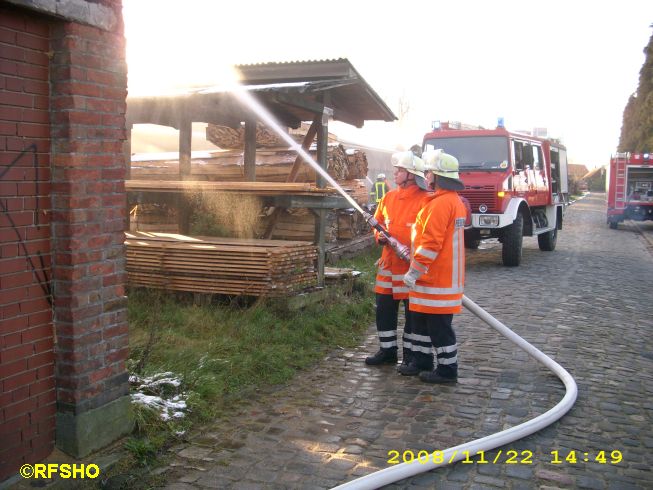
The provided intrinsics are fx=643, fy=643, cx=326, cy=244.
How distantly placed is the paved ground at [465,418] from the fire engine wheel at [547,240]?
25.9 ft

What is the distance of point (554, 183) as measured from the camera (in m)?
16.5

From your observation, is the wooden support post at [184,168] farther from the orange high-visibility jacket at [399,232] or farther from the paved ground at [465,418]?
the orange high-visibility jacket at [399,232]

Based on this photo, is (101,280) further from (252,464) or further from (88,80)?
(252,464)

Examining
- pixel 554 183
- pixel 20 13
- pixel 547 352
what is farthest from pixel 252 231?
pixel 554 183

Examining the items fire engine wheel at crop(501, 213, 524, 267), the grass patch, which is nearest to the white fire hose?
the grass patch

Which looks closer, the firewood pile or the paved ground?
the paved ground

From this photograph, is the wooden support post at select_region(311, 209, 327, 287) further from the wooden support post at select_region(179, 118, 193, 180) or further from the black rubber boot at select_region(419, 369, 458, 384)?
the black rubber boot at select_region(419, 369, 458, 384)

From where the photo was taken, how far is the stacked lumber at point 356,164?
13.3 metres

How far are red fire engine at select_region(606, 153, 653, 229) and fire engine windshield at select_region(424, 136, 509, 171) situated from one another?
12.6 meters

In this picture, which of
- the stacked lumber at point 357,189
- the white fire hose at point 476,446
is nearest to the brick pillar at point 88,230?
the white fire hose at point 476,446

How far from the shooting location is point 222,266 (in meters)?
7.04

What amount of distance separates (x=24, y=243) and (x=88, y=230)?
0.35m

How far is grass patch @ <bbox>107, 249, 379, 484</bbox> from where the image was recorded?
457cm

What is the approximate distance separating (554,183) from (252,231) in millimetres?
10308
